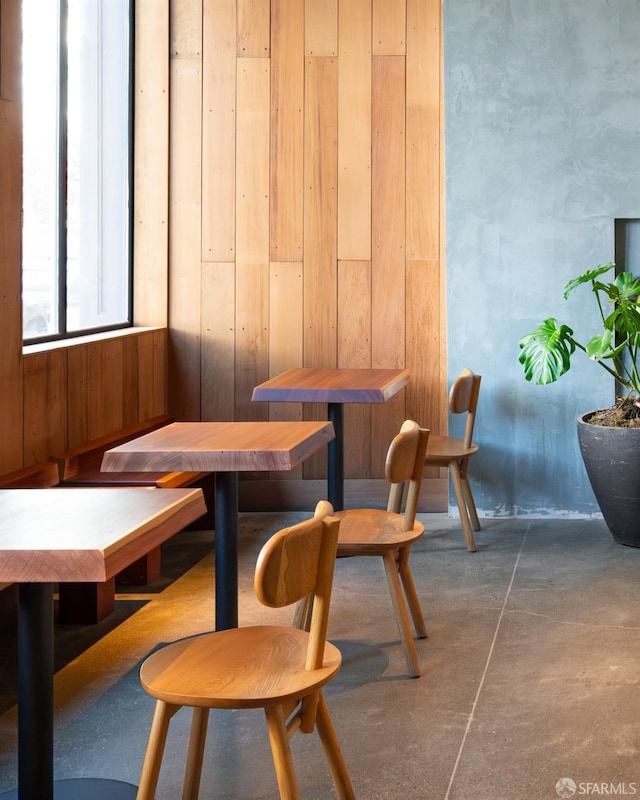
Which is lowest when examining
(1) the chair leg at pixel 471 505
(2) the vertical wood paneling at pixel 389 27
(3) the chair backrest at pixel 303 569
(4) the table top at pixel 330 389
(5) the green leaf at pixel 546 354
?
(1) the chair leg at pixel 471 505

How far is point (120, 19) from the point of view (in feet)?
17.9

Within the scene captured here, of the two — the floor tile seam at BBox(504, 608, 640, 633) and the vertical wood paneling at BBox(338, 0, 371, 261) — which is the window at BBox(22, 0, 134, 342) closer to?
the vertical wood paneling at BBox(338, 0, 371, 261)

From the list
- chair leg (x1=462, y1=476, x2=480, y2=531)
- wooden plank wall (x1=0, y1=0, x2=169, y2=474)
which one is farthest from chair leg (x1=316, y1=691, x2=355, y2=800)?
chair leg (x1=462, y1=476, x2=480, y2=531)

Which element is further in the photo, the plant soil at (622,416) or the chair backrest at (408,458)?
the plant soil at (622,416)

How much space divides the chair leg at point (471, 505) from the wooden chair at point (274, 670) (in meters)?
2.88

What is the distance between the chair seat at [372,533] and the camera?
3.19 metres

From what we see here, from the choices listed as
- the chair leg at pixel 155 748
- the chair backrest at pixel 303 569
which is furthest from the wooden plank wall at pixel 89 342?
the chair backrest at pixel 303 569

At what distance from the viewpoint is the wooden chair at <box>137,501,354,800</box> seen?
1908mm

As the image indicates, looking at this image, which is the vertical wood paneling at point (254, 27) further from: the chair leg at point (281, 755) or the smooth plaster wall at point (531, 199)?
the chair leg at point (281, 755)

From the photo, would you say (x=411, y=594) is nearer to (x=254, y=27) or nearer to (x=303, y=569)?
(x=303, y=569)

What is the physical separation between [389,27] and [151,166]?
1.43 metres

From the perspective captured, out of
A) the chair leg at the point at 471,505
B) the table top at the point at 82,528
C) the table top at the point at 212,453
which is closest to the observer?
the table top at the point at 82,528

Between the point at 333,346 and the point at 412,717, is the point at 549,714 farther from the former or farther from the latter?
the point at 333,346

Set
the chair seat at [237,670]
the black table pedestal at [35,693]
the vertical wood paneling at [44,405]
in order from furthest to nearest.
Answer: the vertical wood paneling at [44,405] → the black table pedestal at [35,693] → the chair seat at [237,670]
